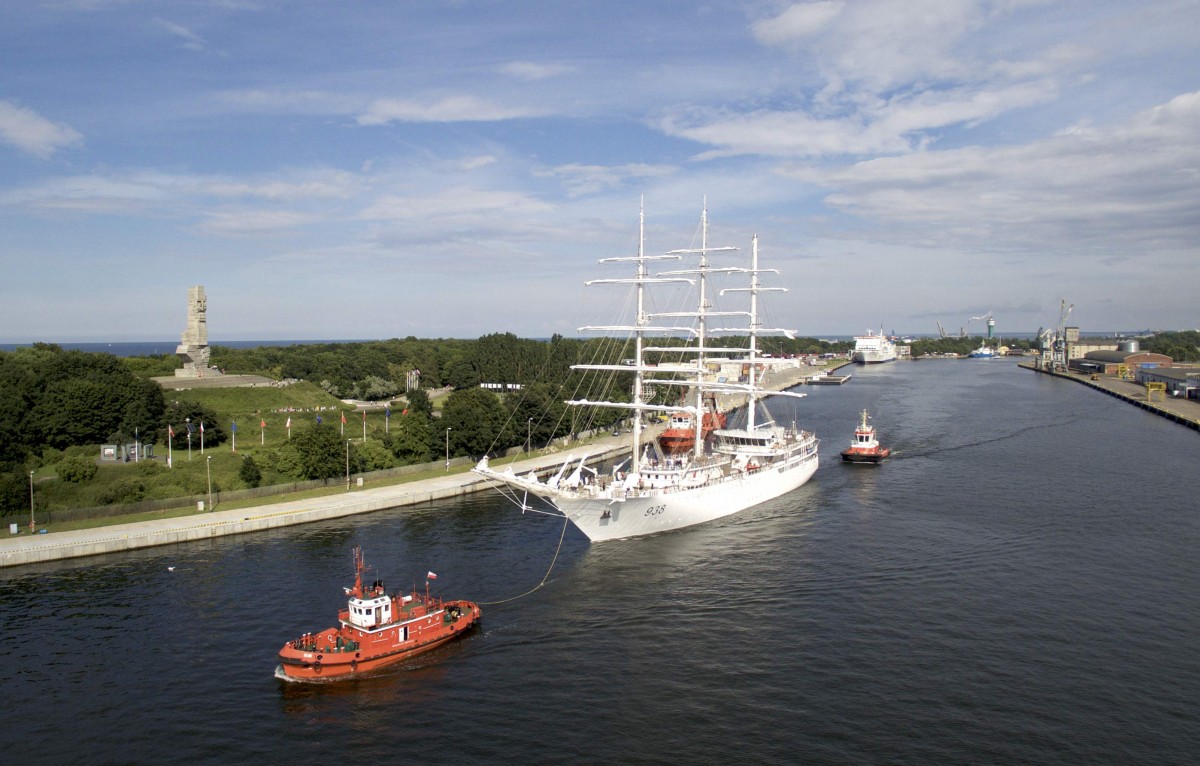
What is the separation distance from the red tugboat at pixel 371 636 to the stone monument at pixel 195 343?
70.6 m

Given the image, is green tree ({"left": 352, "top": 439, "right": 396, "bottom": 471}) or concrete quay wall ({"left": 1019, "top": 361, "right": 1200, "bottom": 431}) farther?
concrete quay wall ({"left": 1019, "top": 361, "right": 1200, "bottom": 431})

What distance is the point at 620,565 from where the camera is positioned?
50.7m

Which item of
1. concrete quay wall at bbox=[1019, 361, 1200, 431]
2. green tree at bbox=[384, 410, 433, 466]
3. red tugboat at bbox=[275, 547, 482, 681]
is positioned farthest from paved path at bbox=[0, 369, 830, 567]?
concrete quay wall at bbox=[1019, 361, 1200, 431]

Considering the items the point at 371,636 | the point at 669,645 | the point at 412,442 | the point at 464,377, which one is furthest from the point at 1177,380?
the point at 371,636

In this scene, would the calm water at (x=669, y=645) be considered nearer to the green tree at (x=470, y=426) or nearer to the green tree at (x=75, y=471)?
the green tree at (x=75, y=471)

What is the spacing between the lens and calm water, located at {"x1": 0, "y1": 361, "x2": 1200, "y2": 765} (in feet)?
97.0

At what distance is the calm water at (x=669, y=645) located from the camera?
29.6 meters

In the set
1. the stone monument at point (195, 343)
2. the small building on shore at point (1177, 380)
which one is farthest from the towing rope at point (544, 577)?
the small building on shore at point (1177, 380)

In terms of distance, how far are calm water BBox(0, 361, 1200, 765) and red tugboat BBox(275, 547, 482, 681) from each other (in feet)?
3.26

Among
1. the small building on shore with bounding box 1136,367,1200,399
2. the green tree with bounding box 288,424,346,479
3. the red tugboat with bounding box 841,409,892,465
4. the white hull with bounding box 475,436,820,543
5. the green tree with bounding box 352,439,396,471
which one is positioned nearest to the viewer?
the white hull with bounding box 475,436,820,543

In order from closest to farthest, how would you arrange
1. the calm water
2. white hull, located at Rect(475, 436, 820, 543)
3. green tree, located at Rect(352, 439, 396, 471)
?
the calm water < white hull, located at Rect(475, 436, 820, 543) < green tree, located at Rect(352, 439, 396, 471)

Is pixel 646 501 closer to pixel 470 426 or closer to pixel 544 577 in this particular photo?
pixel 544 577

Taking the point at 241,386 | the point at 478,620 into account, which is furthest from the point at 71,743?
the point at 241,386

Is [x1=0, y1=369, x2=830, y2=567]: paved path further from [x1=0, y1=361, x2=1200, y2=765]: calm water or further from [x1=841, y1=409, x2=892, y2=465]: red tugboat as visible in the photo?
[x1=841, y1=409, x2=892, y2=465]: red tugboat
